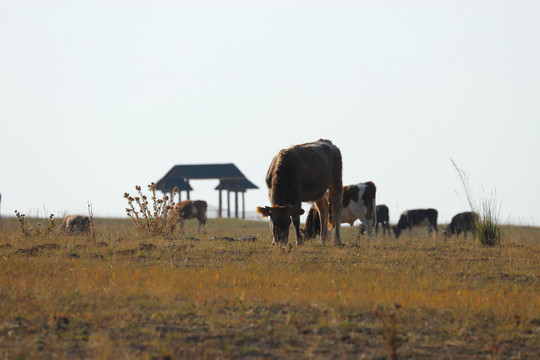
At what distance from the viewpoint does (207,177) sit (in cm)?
5647

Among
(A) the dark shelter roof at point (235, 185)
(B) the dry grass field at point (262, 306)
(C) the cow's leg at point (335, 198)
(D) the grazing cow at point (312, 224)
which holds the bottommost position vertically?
(B) the dry grass field at point (262, 306)

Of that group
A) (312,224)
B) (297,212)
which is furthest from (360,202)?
(297,212)

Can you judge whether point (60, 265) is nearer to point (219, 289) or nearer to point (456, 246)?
point (219, 289)

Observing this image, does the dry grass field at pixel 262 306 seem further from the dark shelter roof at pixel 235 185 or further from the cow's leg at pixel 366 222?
the dark shelter roof at pixel 235 185

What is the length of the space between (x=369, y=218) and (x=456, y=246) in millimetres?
7449

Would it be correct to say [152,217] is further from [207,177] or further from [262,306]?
[207,177]

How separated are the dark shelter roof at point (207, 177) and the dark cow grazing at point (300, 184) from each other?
38.5 meters

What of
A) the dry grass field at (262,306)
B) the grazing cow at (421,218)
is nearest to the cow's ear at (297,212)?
the dry grass field at (262,306)

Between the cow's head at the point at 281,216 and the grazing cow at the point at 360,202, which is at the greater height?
the grazing cow at the point at 360,202

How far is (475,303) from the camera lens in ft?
28.5

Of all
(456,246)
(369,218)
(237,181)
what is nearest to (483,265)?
(456,246)

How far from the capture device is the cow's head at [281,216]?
14.0m

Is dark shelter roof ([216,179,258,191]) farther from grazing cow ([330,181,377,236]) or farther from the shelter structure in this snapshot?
grazing cow ([330,181,377,236])

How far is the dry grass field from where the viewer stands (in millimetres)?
6605
